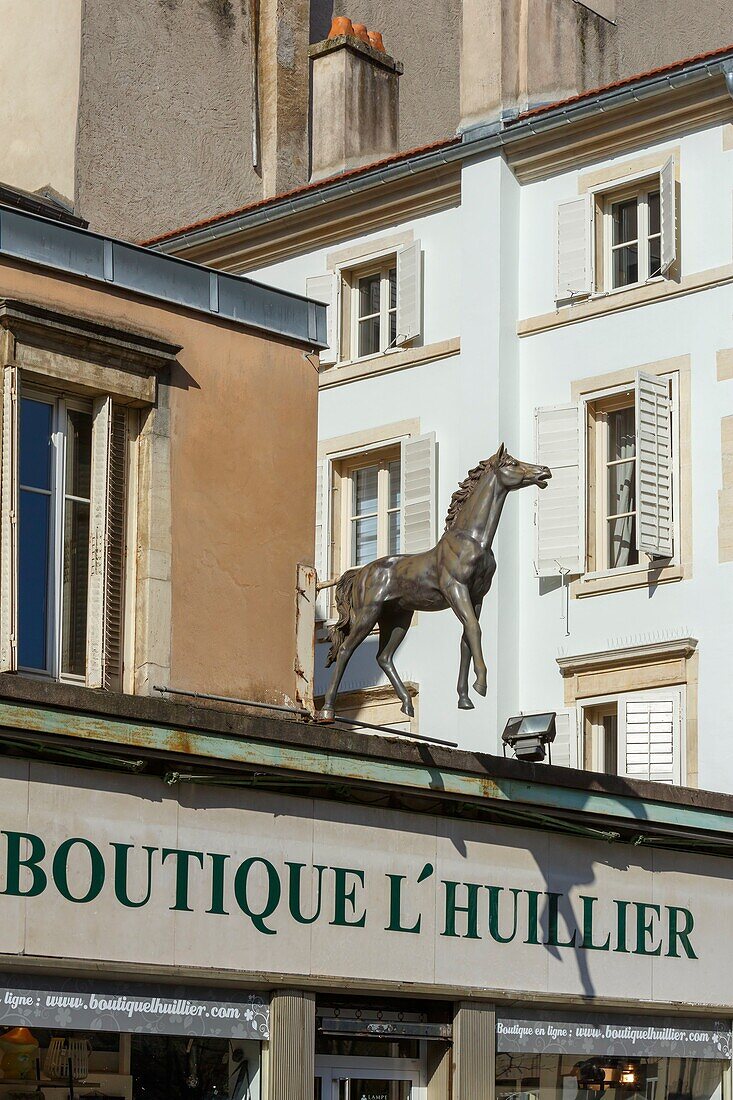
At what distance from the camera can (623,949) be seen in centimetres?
1647

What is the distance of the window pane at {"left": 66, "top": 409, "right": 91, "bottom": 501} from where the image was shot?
14719mm

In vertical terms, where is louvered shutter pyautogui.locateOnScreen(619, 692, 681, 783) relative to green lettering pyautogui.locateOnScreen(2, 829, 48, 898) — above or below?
above

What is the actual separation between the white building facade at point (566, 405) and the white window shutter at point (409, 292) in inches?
1.2

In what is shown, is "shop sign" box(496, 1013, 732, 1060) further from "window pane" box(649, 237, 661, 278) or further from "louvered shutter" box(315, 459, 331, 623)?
"window pane" box(649, 237, 661, 278)

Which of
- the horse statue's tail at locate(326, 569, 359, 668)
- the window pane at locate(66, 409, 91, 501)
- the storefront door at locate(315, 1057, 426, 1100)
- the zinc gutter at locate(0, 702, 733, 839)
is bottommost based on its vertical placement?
the storefront door at locate(315, 1057, 426, 1100)

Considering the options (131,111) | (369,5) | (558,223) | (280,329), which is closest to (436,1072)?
(280,329)

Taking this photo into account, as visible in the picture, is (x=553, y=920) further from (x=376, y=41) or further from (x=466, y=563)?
(x=376, y=41)

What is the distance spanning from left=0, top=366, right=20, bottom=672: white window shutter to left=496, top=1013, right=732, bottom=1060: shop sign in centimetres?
448

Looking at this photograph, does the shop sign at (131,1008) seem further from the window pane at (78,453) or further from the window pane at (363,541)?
the window pane at (363,541)

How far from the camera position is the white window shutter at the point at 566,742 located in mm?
22812

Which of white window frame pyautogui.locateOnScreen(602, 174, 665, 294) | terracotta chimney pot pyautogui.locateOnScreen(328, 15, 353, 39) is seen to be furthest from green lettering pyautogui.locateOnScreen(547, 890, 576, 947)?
terracotta chimney pot pyautogui.locateOnScreen(328, 15, 353, 39)

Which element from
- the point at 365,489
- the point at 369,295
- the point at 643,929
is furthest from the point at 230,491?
the point at 369,295

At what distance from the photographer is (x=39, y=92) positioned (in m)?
28.8

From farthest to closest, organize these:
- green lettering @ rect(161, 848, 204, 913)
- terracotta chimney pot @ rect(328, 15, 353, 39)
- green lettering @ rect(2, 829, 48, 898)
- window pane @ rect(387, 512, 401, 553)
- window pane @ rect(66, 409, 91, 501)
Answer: terracotta chimney pot @ rect(328, 15, 353, 39)
window pane @ rect(387, 512, 401, 553)
window pane @ rect(66, 409, 91, 501)
green lettering @ rect(161, 848, 204, 913)
green lettering @ rect(2, 829, 48, 898)
